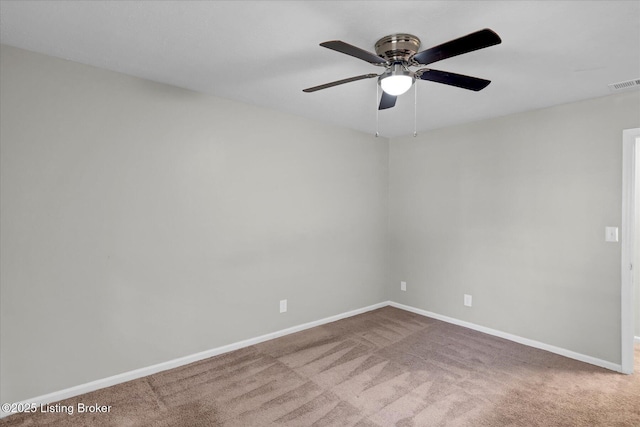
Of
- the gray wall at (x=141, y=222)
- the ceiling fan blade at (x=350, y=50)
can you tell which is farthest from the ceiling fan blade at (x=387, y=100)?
the gray wall at (x=141, y=222)

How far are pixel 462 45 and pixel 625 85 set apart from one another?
81.6 inches

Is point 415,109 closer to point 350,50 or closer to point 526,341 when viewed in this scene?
point 350,50

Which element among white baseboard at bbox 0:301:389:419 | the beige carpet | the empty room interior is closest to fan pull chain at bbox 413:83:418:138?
the empty room interior

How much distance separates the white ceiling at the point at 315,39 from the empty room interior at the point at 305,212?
0.02 metres

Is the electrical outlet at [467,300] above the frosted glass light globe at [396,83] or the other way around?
the other way around

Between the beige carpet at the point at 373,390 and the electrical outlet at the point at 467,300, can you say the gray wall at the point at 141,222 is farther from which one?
the electrical outlet at the point at 467,300

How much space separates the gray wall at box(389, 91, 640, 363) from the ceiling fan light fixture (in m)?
2.12

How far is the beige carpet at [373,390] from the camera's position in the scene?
2.13 meters

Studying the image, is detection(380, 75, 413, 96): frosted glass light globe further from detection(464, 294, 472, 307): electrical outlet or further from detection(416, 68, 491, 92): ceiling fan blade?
detection(464, 294, 472, 307): electrical outlet

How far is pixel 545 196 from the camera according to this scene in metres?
3.20

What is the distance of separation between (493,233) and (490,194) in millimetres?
425

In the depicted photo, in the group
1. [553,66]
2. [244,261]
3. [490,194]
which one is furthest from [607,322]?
[244,261]

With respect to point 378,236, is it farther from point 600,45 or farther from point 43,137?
point 43,137

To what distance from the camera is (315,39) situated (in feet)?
6.44
